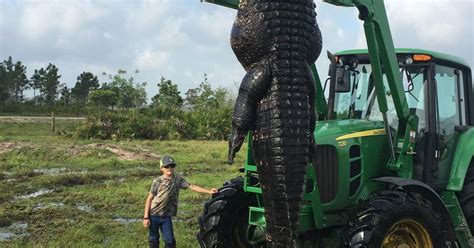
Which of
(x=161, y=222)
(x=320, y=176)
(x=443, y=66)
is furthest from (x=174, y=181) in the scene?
(x=443, y=66)

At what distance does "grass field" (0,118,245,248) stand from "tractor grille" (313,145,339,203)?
2.28 meters

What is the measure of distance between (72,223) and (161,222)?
2.62 metres

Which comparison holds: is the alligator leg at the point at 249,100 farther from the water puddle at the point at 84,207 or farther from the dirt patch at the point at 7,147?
the dirt patch at the point at 7,147

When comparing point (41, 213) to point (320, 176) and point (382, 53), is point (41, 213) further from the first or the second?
point (382, 53)

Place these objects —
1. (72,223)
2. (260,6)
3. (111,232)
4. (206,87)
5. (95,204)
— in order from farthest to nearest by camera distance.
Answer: (206,87) → (95,204) → (72,223) → (111,232) → (260,6)

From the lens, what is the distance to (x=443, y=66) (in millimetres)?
6328

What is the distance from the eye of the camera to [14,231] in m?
7.89

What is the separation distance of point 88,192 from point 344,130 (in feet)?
24.6

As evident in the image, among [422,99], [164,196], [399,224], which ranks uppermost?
[422,99]

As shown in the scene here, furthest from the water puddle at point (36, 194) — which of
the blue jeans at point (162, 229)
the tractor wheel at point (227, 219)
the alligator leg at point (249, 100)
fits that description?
the alligator leg at point (249, 100)

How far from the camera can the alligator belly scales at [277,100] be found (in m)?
2.83

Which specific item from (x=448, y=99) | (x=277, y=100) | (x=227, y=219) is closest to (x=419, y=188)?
(x=448, y=99)

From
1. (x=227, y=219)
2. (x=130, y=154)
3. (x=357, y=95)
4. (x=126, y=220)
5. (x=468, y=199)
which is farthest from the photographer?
(x=130, y=154)

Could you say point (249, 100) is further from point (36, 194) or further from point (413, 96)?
point (36, 194)
